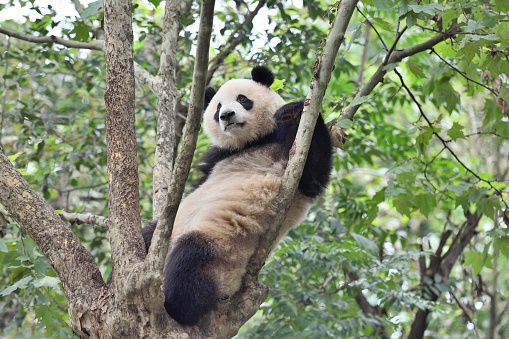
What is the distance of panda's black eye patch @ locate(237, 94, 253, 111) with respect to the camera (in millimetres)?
5121

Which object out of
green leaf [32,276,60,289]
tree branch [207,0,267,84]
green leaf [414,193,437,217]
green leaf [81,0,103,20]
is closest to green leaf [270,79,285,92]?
tree branch [207,0,267,84]

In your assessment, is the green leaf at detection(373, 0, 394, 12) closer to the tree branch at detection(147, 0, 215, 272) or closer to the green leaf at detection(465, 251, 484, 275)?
the tree branch at detection(147, 0, 215, 272)

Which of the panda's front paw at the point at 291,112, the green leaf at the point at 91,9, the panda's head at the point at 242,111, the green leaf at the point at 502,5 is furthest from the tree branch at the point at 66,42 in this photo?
the green leaf at the point at 502,5

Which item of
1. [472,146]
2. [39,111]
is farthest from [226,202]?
[472,146]

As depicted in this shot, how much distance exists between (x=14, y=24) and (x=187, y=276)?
17.4ft

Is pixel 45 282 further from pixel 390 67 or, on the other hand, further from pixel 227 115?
pixel 390 67

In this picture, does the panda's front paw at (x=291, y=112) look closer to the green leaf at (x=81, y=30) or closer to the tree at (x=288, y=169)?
the tree at (x=288, y=169)

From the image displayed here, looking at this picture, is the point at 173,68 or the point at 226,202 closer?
the point at 226,202

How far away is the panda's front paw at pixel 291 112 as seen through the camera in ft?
14.0

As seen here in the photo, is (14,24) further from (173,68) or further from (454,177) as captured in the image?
(454,177)

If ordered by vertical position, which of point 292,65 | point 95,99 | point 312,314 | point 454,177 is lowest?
point 312,314

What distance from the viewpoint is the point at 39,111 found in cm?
690

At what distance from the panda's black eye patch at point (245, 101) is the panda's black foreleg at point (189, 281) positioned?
1.45 metres

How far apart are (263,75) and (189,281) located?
7.24ft
